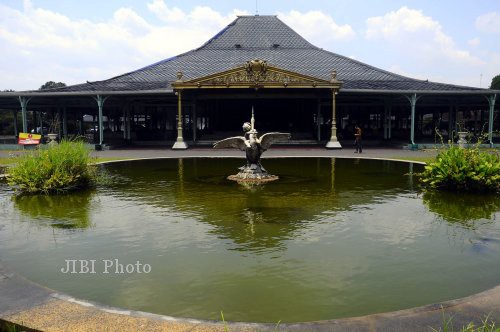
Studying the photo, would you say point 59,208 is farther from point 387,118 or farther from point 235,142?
point 387,118

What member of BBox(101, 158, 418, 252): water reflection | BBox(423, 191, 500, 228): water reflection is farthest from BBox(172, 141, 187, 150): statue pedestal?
BBox(423, 191, 500, 228): water reflection

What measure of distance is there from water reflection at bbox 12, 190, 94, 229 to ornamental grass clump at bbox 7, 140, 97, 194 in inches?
14.5

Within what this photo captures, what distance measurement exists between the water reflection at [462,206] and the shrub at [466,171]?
35 cm

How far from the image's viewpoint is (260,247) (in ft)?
21.6

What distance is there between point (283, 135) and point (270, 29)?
28616mm

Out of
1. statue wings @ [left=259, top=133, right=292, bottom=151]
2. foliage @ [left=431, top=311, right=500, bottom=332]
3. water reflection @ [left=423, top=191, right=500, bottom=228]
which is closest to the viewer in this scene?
foliage @ [left=431, top=311, right=500, bottom=332]

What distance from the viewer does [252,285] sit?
511 centimetres

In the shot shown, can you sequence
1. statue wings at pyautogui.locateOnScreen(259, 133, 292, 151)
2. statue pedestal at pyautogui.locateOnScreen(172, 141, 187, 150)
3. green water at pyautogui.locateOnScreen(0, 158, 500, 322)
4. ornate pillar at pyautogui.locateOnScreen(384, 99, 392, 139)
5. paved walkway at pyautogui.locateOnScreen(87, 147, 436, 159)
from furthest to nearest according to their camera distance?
ornate pillar at pyautogui.locateOnScreen(384, 99, 392, 139) < statue pedestal at pyautogui.locateOnScreen(172, 141, 187, 150) < paved walkway at pyautogui.locateOnScreen(87, 147, 436, 159) < statue wings at pyautogui.locateOnScreen(259, 133, 292, 151) < green water at pyautogui.locateOnScreen(0, 158, 500, 322)

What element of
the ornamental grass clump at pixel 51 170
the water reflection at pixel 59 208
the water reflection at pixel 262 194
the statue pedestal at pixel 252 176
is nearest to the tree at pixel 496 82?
the water reflection at pixel 262 194

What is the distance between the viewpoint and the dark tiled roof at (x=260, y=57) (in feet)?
98.5

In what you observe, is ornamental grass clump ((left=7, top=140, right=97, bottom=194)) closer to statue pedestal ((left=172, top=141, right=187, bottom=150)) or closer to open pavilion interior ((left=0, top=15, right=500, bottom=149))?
statue pedestal ((left=172, top=141, right=187, bottom=150))

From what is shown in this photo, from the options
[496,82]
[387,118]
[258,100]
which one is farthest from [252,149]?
[496,82]

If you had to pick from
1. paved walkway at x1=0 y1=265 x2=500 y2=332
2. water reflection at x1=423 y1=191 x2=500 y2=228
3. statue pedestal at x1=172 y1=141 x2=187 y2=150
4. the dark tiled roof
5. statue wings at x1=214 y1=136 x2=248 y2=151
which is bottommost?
water reflection at x1=423 y1=191 x2=500 y2=228

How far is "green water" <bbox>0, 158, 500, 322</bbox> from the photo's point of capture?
Answer: 4.79m
